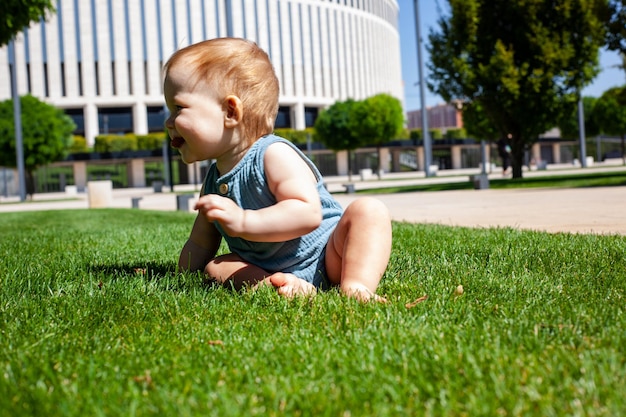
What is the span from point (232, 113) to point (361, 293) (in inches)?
37.4

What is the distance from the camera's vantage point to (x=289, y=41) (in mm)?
72312

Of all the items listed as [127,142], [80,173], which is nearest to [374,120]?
[127,142]

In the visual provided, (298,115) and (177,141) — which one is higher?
(298,115)

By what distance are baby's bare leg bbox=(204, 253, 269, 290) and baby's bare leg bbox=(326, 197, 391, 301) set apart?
44cm

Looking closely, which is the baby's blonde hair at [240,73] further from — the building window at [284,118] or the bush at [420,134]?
the building window at [284,118]

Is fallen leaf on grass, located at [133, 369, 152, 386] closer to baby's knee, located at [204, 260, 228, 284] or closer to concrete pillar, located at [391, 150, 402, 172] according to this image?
baby's knee, located at [204, 260, 228, 284]

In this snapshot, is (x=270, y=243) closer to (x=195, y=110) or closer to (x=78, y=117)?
(x=195, y=110)

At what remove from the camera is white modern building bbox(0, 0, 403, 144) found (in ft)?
214

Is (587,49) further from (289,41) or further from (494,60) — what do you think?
(289,41)

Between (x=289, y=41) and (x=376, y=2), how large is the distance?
17557mm

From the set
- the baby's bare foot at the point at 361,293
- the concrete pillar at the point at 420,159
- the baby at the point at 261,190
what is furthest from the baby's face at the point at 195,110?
the concrete pillar at the point at 420,159

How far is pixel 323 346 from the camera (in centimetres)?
203

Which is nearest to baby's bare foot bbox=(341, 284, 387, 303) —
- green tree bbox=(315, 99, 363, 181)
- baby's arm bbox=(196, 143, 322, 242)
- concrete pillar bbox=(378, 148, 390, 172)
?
baby's arm bbox=(196, 143, 322, 242)

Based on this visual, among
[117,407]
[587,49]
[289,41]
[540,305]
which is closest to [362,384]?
[117,407]
